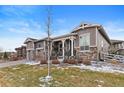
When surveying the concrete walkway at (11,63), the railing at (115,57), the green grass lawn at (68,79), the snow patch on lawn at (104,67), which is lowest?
the green grass lawn at (68,79)

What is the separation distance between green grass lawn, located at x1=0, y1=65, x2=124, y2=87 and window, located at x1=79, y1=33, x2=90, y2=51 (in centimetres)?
269

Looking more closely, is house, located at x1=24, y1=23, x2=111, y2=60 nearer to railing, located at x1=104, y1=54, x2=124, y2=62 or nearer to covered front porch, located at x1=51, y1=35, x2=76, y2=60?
covered front porch, located at x1=51, y1=35, x2=76, y2=60

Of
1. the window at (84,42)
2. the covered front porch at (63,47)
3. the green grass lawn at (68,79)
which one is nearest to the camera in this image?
the green grass lawn at (68,79)

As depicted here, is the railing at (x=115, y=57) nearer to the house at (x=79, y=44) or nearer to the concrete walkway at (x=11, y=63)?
the house at (x=79, y=44)

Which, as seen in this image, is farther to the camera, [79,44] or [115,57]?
[79,44]

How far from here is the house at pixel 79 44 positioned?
30.5 feet

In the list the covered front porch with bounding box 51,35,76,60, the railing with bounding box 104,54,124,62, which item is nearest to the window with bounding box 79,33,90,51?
the covered front porch with bounding box 51,35,76,60

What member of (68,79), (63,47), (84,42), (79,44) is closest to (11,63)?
(63,47)

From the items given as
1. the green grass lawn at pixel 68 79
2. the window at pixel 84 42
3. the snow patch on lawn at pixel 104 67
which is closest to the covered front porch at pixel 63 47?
the window at pixel 84 42

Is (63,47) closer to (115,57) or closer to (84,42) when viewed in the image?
(84,42)

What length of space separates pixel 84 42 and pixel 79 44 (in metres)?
0.42

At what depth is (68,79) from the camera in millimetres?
6133

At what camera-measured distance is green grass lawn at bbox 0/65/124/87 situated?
19.1 feet
